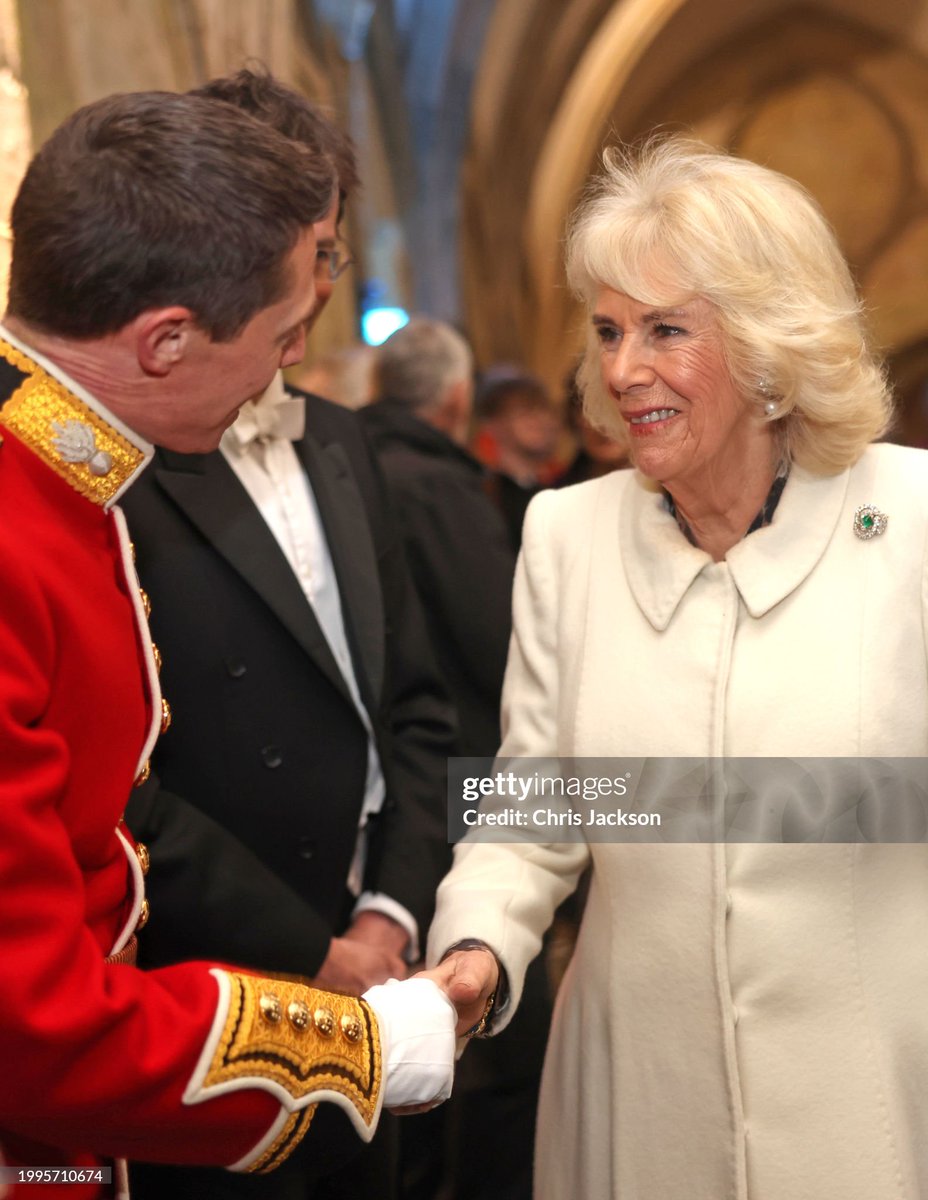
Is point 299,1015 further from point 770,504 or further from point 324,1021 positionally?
point 770,504

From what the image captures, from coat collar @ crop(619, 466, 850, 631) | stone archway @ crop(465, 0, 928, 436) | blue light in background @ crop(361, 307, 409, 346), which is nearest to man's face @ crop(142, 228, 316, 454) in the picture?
coat collar @ crop(619, 466, 850, 631)

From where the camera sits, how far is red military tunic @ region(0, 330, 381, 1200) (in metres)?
1.32

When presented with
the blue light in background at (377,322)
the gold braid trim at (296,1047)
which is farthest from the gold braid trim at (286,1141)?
the blue light in background at (377,322)

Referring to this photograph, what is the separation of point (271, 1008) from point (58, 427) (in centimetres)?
69

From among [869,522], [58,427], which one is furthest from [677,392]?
[58,427]

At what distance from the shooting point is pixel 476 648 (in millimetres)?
3326

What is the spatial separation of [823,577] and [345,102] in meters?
6.39

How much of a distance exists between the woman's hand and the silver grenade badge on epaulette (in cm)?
80

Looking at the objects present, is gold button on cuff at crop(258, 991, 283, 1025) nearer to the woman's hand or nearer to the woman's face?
the woman's hand

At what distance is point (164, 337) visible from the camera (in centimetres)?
150

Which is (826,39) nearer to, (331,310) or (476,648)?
(331,310)

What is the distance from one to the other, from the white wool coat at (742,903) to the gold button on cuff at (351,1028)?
44 cm

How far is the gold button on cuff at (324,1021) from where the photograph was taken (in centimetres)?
151

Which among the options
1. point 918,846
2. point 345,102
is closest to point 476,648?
point 918,846
